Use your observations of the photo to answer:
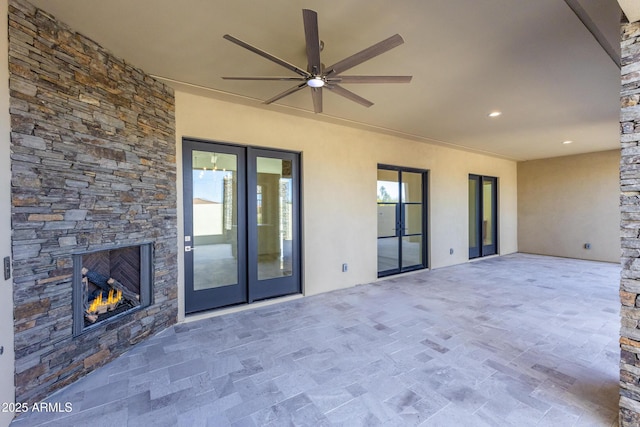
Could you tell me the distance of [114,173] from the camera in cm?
280

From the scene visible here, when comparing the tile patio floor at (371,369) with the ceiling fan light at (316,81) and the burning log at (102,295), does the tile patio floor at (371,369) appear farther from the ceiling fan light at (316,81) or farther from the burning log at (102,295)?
the ceiling fan light at (316,81)

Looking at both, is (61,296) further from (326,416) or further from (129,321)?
(326,416)

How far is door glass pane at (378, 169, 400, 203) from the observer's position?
580 cm

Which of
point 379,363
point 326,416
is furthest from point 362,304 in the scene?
point 326,416

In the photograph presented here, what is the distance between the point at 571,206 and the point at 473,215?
9.03 ft

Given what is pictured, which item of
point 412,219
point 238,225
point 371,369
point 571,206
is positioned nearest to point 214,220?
point 238,225

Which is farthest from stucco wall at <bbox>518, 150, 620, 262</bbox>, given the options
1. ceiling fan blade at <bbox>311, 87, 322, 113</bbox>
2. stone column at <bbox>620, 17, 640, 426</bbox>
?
ceiling fan blade at <bbox>311, 87, 322, 113</bbox>

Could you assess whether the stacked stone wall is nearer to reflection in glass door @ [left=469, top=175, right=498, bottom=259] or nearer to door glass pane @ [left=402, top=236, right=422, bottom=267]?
door glass pane @ [left=402, top=236, right=422, bottom=267]

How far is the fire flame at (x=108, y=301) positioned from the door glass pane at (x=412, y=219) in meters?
5.13

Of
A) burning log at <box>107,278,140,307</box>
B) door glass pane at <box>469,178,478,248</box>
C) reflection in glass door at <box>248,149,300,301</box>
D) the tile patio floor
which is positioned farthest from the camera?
door glass pane at <box>469,178,478,248</box>

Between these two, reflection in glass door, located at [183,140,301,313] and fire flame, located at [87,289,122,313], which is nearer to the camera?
fire flame, located at [87,289,122,313]

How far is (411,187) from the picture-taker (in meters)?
6.38

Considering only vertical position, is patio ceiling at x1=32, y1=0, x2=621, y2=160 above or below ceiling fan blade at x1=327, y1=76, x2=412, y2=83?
above

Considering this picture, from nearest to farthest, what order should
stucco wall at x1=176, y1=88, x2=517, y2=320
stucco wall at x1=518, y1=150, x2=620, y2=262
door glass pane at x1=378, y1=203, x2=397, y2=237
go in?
stucco wall at x1=176, y1=88, x2=517, y2=320
door glass pane at x1=378, y1=203, x2=397, y2=237
stucco wall at x1=518, y1=150, x2=620, y2=262
